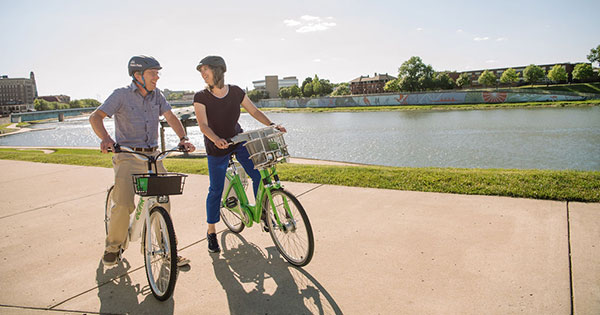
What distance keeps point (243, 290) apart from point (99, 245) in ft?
7.49

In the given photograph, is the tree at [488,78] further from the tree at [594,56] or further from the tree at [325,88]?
the tree at [325,88]

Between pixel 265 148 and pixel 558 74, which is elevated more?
pixel 558 74

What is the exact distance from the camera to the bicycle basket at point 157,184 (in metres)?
3.18

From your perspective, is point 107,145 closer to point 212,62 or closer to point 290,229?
point 212,62

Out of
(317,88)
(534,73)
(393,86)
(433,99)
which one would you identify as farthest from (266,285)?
(317,88)

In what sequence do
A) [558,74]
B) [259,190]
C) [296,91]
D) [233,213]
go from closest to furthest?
[259,190], [233,213], [558,74], [296,91]

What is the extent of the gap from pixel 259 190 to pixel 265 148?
57 cm

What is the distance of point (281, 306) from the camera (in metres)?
3.07

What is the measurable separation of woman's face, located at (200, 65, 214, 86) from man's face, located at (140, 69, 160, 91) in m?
0.44

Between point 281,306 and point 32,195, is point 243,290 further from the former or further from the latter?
point 32,195

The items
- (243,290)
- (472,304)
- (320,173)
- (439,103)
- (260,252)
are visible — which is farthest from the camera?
(439,103)

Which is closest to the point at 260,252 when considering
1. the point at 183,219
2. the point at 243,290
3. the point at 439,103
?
the point at 243,290

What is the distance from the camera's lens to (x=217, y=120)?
160 inches

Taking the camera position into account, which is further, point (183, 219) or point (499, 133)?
point (499, 133)
